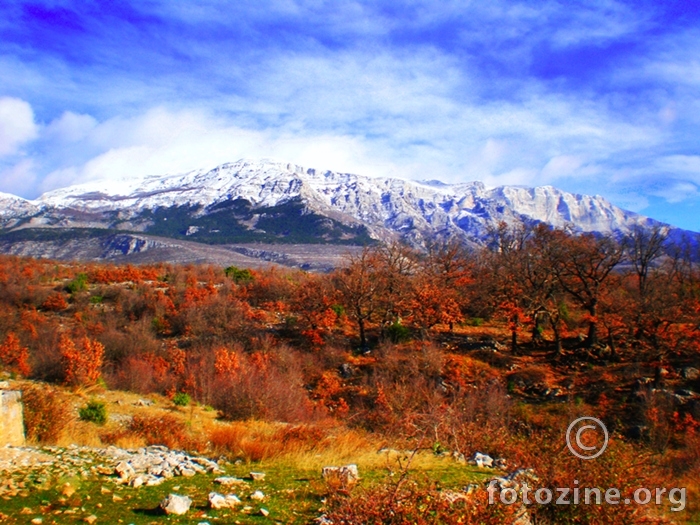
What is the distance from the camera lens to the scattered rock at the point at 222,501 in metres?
5.83

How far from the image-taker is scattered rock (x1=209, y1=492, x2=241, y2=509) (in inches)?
230

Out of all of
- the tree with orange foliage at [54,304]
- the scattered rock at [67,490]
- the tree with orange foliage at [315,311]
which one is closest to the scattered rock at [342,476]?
the scattered rock at [67,490]

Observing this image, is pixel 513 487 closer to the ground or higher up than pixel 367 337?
higher up

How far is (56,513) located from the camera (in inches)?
206

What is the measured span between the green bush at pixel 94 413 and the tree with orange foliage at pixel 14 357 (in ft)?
34.6

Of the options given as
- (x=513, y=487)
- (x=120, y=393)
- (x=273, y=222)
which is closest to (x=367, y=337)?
(x=120, y=393)

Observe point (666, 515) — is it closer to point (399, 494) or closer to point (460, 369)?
point (399, 494)

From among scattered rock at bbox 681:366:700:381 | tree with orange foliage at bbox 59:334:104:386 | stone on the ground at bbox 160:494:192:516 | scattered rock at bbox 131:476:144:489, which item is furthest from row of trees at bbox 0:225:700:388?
stone on the ground at bbox 160:494:192:516

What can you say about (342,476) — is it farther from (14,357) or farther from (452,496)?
(14,357)

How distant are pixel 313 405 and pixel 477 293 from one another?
2061 centimetres

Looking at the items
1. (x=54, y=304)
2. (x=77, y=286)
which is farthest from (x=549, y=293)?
(x=77, y=286)

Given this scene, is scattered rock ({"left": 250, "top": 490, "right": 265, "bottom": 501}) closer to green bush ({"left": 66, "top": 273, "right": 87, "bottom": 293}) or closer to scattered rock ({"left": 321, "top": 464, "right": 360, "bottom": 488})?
scattered rock ({"left": 321, "top": 464, "right": 360, "bottom": 488})

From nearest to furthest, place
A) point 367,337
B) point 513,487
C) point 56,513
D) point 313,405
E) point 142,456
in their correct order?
point 56,513, point 513,487, point 142,456, point 313,405, point 367,337

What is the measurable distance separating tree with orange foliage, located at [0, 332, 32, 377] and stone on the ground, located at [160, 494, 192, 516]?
1911 cm
